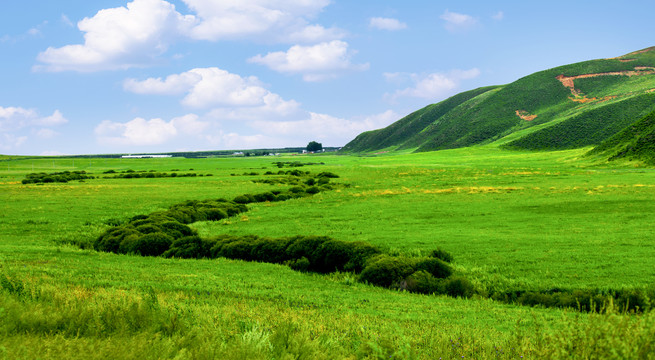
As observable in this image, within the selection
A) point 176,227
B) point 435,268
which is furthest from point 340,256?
point 176,227

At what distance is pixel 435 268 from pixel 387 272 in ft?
6.47

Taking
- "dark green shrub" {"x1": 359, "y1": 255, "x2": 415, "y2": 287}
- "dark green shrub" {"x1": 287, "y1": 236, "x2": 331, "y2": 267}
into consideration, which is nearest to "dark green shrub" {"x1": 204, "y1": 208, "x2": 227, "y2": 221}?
"dark green shrub" {"x1": 287, "y1": 236, "x2": 331, "y2": 267}

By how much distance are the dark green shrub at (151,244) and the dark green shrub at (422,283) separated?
14341 millimetres

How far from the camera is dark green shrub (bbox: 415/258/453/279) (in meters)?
17.4

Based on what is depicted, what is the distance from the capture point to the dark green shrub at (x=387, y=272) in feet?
56.6

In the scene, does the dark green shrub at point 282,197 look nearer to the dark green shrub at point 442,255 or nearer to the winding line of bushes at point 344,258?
the winding line of bushes at point 344,258

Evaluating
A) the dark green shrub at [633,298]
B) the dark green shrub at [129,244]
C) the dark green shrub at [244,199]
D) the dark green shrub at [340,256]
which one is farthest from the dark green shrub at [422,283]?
the dark green shrub at [244,199]

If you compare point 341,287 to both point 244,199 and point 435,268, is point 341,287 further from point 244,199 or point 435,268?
point 244,199

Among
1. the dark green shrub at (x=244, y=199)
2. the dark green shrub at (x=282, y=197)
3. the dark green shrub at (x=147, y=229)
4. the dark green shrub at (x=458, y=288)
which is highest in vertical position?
the dark green shrub at (x=147, y=229)

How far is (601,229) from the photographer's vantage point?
81.2ft

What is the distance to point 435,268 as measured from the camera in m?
17.5

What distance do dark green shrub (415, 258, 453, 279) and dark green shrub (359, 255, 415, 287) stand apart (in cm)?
43

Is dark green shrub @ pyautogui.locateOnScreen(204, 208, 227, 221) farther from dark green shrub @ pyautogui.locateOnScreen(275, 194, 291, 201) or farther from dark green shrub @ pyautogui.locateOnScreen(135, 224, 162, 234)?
dark green shrub @ pyautogui.locateOnScreen(275, 194, 291, 201)

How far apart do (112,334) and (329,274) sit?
42.3ft
